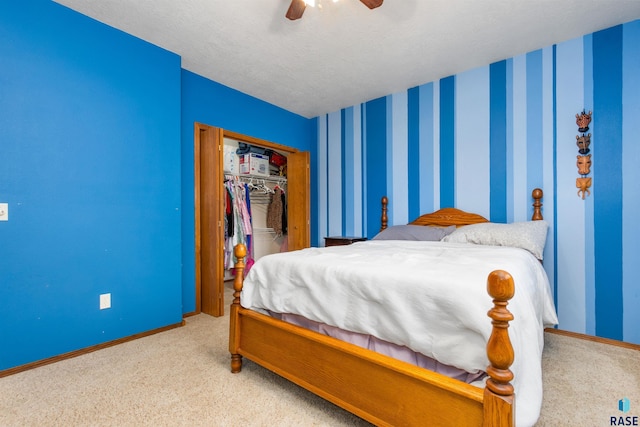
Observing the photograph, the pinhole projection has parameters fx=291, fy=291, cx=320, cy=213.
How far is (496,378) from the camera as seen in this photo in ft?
2.84

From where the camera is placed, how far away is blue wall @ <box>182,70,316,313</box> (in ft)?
9.39

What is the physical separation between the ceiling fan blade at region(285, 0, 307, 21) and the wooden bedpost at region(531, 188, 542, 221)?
2.36 meters

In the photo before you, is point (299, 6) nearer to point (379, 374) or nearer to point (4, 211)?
point (379, 374)

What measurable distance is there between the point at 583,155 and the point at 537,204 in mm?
495

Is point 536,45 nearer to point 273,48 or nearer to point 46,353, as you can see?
point 273,48

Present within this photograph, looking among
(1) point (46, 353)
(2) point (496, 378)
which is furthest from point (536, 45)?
(1) point (46, 353)

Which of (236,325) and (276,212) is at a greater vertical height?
(276,212)

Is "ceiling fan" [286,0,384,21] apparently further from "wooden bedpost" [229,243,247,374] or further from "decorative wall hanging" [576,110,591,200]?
"decorative wall hanging" [576,110,591,200]

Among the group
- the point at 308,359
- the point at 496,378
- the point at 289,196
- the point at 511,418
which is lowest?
the point at 308,359

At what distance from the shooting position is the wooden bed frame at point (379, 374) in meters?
0.86

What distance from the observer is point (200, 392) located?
159cm

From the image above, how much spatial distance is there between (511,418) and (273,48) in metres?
2.80

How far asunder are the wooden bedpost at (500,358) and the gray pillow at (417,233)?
1968 mm

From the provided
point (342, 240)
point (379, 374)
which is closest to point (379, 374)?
point (379, 374)
